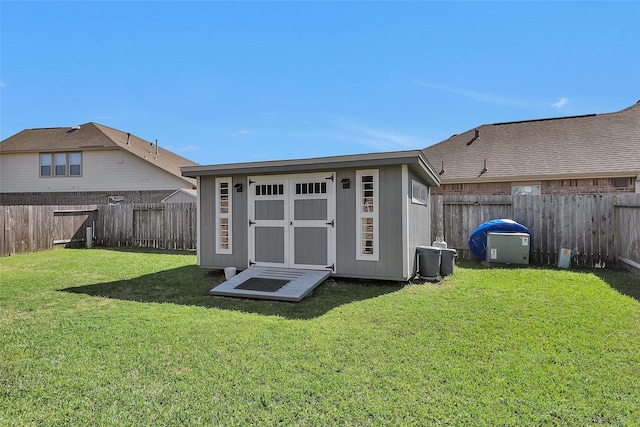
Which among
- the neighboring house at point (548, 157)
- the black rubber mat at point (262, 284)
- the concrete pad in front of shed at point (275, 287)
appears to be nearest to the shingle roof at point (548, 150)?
the neighboring house at point (548, 157)

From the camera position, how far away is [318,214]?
6.62m

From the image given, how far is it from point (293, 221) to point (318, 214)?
1.80 feet

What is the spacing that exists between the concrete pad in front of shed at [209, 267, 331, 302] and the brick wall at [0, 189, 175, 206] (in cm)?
1413

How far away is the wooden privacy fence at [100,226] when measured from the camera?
10.6 metres

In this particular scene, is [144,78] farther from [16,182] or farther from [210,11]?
[16,182]

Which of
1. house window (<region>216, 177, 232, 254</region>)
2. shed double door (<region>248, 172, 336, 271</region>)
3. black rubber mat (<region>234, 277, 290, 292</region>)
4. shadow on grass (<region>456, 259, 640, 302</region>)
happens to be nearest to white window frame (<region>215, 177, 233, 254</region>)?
house window (<region>216, 177, 232, 254</region>)

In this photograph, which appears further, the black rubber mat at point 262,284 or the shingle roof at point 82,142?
the shingle roof at point 82,142

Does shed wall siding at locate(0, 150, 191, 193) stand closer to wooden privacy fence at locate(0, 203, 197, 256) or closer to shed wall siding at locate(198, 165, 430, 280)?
wooden privacy fence at locate(0, 203, 197, 256)

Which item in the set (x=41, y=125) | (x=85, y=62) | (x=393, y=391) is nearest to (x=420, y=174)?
(x=393, y=391)

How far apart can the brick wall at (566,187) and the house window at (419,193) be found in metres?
4.49

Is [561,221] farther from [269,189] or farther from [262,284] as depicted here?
[262,284]

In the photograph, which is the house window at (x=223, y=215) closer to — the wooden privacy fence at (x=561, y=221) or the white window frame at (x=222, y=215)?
the white window frame at (x=222, y=215)

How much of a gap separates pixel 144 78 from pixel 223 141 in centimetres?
442

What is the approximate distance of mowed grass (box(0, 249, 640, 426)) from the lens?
7.48 ft
